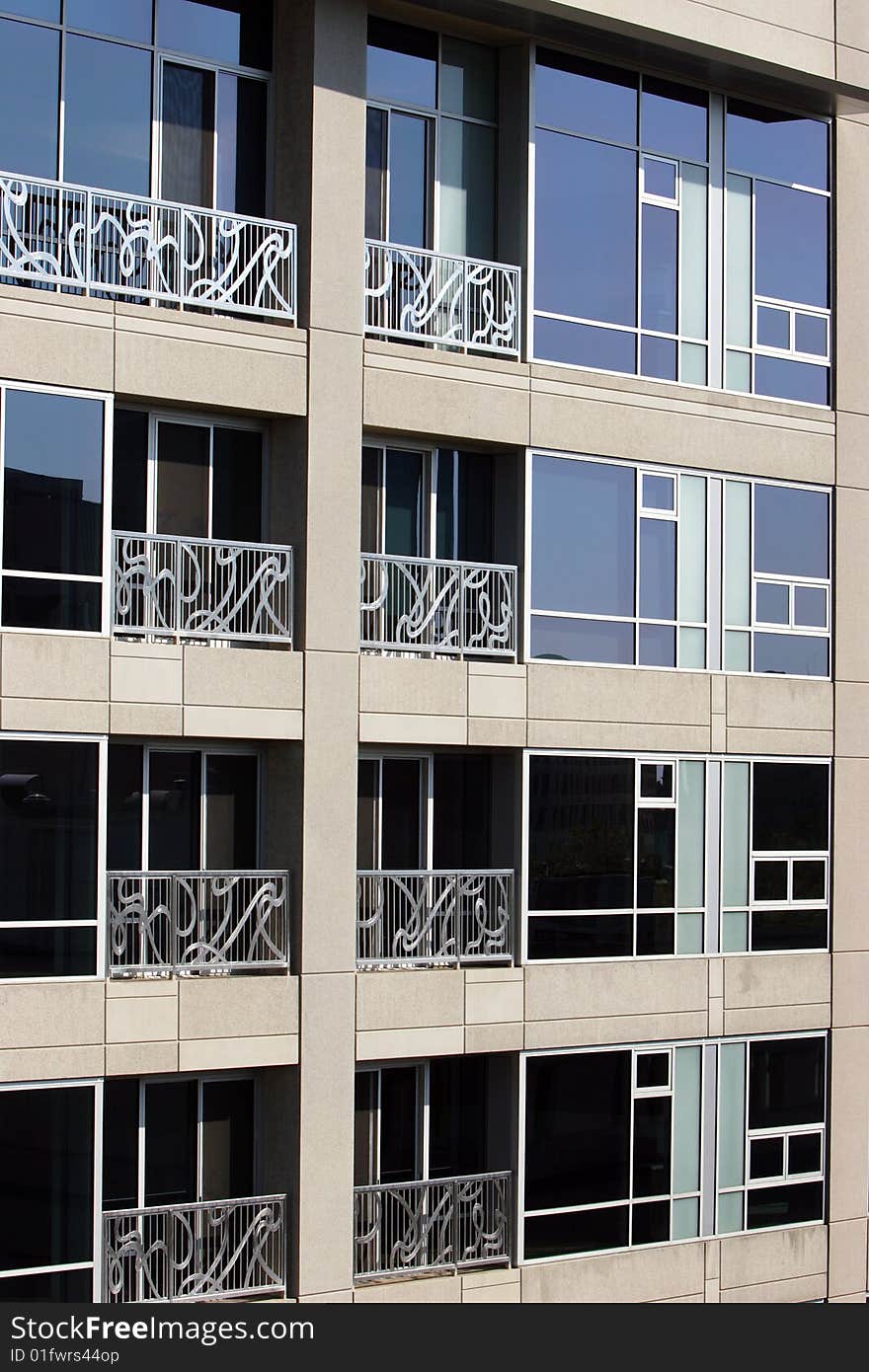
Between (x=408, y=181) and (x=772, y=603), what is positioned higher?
(x=408, y=181)

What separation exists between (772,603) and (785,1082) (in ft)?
17.0

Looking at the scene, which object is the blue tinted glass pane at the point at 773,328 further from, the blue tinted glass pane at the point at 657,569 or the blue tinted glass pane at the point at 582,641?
the blue tinted glass pane at the point at 582,641

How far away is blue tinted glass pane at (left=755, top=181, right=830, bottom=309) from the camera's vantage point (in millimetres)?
20094

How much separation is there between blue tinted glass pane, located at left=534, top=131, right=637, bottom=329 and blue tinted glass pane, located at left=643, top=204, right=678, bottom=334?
16cm

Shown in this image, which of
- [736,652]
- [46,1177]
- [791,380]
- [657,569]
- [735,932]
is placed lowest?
[46,1177]

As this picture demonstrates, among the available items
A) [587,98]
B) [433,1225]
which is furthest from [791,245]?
[433,1225]

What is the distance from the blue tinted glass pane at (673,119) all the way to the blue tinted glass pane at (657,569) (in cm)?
405

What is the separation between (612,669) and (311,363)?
4.43 metres

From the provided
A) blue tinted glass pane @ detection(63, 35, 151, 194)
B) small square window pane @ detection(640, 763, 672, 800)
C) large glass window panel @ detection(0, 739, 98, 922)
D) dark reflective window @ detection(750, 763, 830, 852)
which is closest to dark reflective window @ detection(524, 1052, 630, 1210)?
small square window pane @ detection(640, 763, 672, 800)

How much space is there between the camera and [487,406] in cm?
1794

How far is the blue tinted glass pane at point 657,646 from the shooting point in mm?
18969

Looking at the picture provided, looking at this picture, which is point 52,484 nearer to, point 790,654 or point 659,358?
point 659,358

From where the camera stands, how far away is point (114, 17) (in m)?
16.7

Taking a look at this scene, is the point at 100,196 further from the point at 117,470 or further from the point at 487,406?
the point at 487,406
